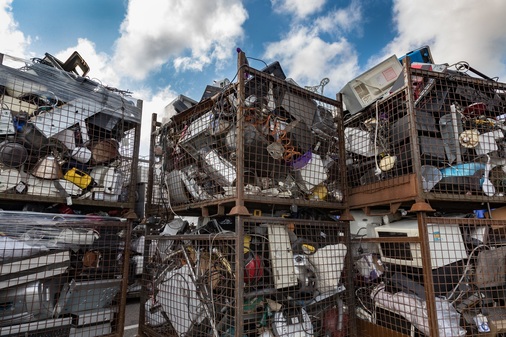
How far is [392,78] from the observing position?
3.46m

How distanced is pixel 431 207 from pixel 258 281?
1.79m

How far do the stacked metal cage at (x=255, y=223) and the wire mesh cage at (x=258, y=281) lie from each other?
1 centimetres

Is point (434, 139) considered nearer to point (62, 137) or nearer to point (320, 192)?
point (320, 192)

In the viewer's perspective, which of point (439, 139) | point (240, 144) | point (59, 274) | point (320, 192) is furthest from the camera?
point (320, 192)

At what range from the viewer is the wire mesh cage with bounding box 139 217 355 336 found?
2502 mm

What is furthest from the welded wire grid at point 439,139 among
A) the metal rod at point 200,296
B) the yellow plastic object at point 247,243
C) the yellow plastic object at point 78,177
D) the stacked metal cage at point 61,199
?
the yellow plastic object at point 78,177

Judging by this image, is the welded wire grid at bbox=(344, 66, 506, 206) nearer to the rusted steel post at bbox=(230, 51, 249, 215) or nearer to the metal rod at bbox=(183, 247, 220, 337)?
the rusted steel post at bbox=(230, 51, 249, 215)

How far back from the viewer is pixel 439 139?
294 centimetres

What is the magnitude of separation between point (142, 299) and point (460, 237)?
343 cm

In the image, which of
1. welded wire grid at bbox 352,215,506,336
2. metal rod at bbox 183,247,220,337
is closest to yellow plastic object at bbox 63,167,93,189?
metal rod at bbox 183,247,220,337

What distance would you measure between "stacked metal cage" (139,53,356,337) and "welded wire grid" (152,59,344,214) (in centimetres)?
1

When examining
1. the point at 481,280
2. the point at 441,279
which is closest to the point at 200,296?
the point at 441,279

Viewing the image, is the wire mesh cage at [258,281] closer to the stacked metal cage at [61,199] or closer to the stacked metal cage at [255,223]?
the stacked metal cage at [255,223]

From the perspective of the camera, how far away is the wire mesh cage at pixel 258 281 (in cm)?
250
